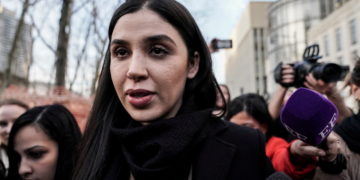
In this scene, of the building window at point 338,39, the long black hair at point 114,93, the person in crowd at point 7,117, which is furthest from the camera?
the building window at point 338,39

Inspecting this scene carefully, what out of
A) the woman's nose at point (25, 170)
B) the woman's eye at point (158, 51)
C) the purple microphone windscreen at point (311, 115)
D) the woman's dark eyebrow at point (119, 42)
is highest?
the woman's dark eyebrow at point (119, 42)

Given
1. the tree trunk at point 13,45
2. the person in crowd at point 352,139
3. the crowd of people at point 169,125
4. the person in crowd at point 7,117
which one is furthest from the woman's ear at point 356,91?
the tree trunk at point 13,45

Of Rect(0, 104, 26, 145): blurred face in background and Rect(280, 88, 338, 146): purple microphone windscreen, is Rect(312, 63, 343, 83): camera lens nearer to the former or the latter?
Rect(280, 88, 338, 146): purple microphone windscreen

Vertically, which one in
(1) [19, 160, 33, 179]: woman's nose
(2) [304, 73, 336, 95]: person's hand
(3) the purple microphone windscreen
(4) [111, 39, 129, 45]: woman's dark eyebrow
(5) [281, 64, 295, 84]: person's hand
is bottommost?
(1) [19, 160, 33, 179]: woman's nose

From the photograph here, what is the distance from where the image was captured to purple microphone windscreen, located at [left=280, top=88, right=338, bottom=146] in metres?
1.23

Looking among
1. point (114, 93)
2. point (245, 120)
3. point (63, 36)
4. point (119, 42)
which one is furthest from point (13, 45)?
point (119, 42)

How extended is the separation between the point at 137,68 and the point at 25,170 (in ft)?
3.28

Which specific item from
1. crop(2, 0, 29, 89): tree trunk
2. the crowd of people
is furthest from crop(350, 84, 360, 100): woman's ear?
crop(2, 0, 29, 89): tree trunk

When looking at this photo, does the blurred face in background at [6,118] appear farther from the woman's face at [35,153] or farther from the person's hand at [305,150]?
the person's hand at [305,150]

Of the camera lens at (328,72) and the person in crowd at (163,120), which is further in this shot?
the camera lens at (328,72)

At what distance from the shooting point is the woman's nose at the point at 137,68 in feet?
4.43

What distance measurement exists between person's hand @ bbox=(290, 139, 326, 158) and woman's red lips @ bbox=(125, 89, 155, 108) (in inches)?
23.1

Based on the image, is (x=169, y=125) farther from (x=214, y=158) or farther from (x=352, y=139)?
(x=352, y=139)

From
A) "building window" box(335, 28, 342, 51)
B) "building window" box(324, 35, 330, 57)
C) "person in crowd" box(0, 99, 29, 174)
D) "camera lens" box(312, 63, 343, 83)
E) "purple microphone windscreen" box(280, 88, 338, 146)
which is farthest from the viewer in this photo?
"building window" box(324, 35, 330, 57)
